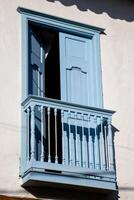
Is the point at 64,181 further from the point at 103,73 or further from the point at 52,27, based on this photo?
the point at 52,27

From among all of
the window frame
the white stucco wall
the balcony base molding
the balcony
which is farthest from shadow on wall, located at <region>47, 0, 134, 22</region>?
the balcony base molding

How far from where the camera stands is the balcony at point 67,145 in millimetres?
9234

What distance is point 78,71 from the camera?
35.2 feet

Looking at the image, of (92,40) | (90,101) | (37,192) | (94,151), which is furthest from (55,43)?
(37,192)

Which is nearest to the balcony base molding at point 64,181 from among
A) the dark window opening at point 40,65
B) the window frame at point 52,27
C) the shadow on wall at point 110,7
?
the dark window opening at point 40,65

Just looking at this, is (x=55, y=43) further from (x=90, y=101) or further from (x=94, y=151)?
(x=94, y=151)

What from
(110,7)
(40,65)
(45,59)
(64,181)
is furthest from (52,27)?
(64,181)

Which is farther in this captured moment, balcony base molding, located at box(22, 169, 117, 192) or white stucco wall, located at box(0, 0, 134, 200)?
white stucco wall, located at box(0, 0, 134, 200)

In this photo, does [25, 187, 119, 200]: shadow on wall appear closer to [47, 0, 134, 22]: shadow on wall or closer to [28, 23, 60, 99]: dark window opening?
[28, 23, 60, 99]: dark window opening

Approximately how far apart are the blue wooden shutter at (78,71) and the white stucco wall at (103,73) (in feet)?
0.66

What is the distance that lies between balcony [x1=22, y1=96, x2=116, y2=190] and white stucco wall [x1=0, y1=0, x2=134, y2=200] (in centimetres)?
22

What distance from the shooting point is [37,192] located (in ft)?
30.6

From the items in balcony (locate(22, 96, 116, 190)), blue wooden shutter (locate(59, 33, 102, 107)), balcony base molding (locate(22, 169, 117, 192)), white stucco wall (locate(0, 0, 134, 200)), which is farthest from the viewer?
blue wooden shutter (locate(59, 33, 102, 107))

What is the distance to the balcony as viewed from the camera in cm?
923
